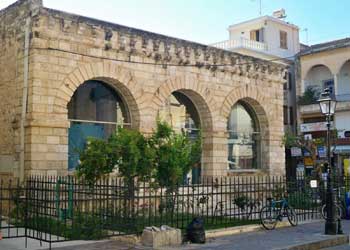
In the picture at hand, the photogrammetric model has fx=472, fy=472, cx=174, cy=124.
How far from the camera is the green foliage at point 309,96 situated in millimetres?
33969

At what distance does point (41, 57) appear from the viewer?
506 inches

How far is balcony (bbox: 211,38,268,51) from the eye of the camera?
32884mm

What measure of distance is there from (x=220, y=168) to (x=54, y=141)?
6.85 m

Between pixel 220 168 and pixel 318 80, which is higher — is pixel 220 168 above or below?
below

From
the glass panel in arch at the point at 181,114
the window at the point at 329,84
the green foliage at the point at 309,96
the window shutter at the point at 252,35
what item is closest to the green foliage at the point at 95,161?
the glass panel in arch at the point at 181,114

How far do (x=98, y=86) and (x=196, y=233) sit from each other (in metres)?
6.59

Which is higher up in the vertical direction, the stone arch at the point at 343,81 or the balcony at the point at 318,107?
the stone arch at the point at 343,81

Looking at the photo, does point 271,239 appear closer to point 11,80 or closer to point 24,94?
point 24,94

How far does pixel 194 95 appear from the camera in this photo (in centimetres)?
1708

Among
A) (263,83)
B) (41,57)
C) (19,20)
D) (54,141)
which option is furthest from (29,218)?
(263,83)

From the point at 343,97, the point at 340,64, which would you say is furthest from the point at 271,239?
the point at 343,97

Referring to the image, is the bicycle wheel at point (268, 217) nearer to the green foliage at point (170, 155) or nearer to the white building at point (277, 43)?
the green foliage at point (170, 155)

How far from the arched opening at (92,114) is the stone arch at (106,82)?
0.26 m

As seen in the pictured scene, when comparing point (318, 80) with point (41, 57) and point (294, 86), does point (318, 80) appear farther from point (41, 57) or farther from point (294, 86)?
point (41, 57)
